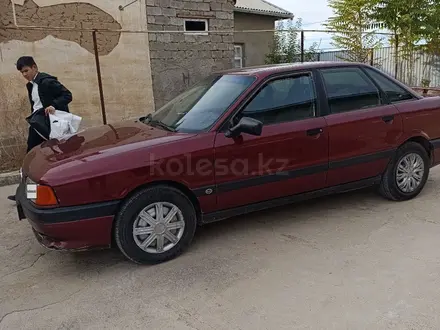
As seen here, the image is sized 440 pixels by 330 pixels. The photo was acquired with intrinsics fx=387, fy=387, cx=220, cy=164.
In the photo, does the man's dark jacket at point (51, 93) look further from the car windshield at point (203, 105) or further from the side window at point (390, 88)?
the side window at point (390, 88)

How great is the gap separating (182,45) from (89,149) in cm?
665

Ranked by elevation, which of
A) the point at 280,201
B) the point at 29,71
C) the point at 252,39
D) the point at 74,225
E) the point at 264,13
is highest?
the point at 264,13

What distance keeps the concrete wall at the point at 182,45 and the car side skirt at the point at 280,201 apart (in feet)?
19.4

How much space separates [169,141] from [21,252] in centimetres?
179

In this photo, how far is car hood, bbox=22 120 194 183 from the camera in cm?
A: 296

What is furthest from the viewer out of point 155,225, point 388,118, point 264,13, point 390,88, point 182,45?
point 264,13

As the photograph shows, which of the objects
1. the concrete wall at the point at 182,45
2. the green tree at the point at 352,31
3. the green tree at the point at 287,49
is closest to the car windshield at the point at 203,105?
the concrete wall at the point at 182,45

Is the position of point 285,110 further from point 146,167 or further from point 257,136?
point 146,167

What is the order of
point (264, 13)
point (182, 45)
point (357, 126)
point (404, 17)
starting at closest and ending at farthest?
point (357, 126) → point (182, 45) → point (404, 17) → point (264, 13)

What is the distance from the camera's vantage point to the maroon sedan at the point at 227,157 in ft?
9.82

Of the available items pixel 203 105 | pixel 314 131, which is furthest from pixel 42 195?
pixel 314 131

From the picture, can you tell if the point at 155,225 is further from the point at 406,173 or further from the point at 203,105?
the point at 406,173

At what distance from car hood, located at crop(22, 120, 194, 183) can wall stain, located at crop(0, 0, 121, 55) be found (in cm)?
454

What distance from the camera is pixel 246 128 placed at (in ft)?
10.6
